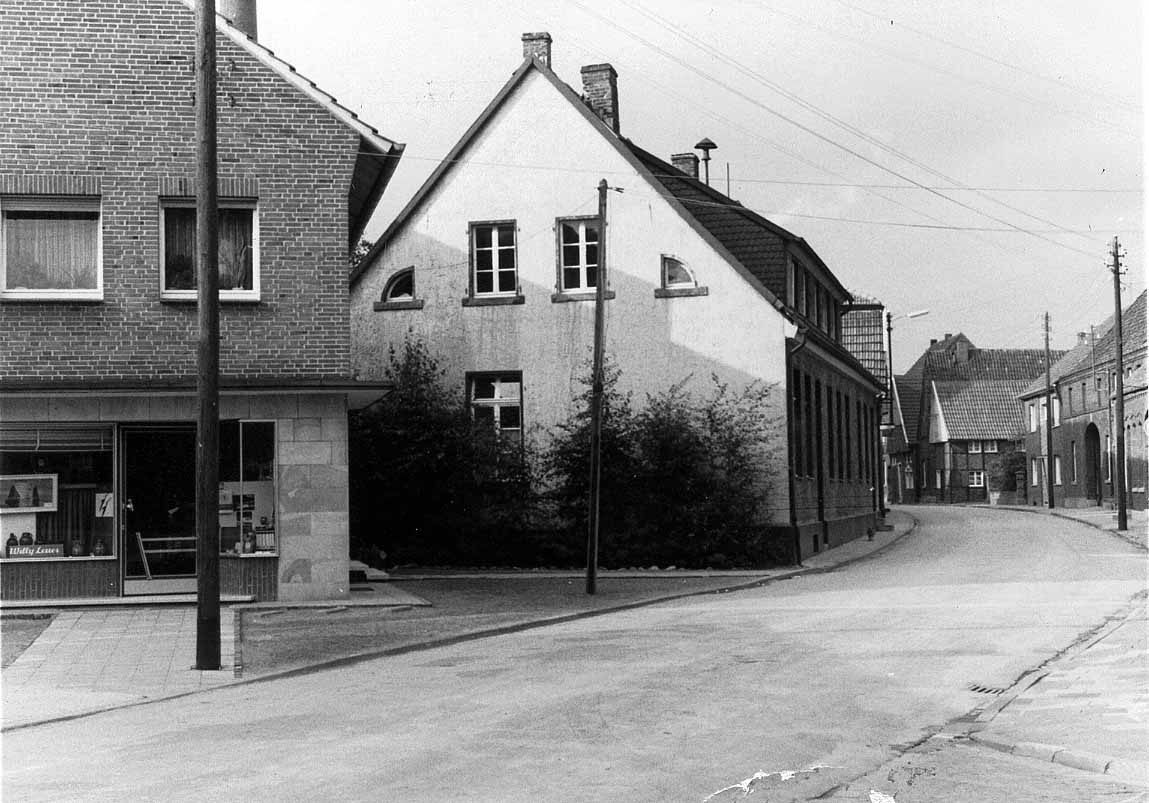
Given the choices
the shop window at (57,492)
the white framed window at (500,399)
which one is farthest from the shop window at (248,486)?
the white framed window at (500,399)

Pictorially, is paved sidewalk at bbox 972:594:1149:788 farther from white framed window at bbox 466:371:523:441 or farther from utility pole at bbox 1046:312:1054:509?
utility pole at bbox 1046:312:1054:509

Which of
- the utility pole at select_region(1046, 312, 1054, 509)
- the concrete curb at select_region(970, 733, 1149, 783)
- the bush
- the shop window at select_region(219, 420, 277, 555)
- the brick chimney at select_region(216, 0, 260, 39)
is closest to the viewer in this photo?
the concrete curb at select_region(970, 733, 1149, 783)

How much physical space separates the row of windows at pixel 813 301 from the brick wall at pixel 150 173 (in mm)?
16062

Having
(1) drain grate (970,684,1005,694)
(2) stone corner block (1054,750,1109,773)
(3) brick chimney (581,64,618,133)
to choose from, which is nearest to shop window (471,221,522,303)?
(3) brick chimney (581,64,618,133)

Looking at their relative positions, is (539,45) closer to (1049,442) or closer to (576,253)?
(576,253)

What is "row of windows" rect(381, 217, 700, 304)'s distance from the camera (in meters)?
29.9

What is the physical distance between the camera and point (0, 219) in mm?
18250

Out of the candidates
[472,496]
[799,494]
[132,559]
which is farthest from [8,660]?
[799,494]

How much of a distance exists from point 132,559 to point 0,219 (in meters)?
4.76

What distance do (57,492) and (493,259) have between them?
1384 centimetres

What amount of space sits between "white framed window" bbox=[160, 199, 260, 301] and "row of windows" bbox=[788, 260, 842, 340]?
16511 millimetres

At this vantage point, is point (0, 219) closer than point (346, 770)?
No

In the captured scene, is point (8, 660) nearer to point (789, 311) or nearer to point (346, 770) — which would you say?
point (346, 770)

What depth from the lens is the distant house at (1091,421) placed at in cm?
5306
